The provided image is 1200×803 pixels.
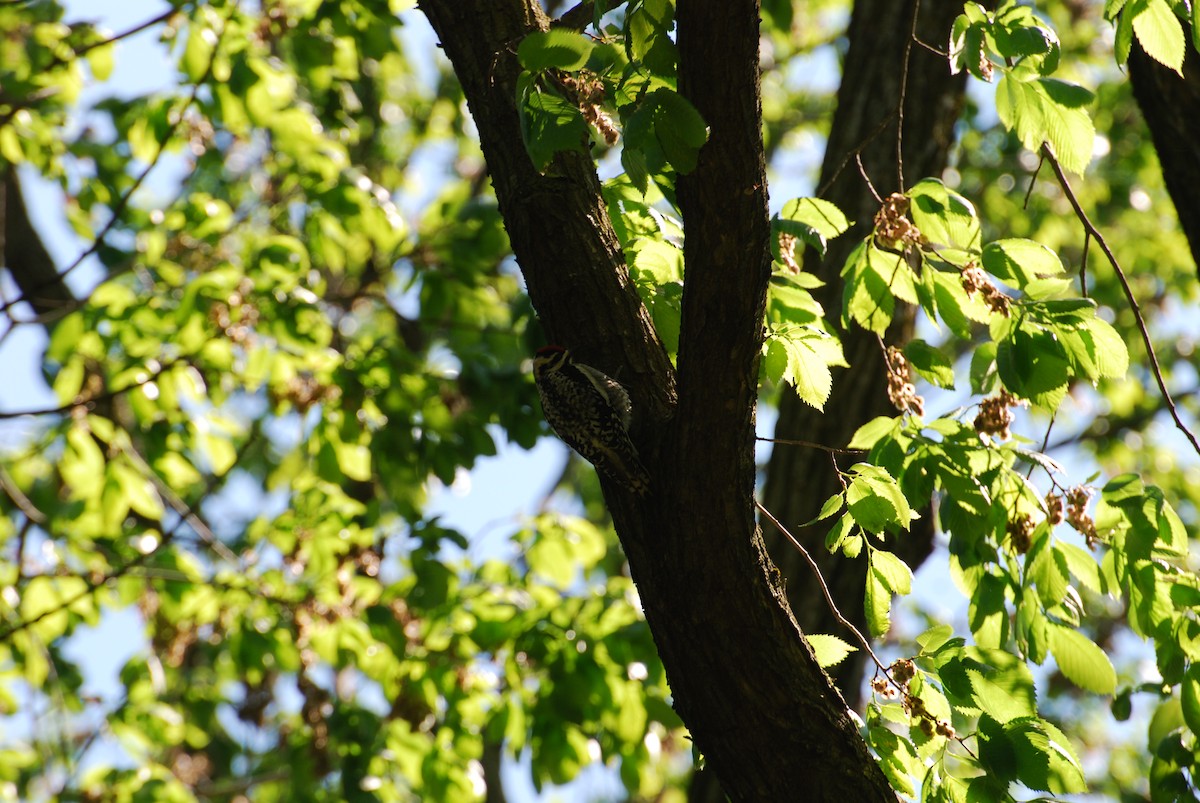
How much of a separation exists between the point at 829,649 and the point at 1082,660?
1.89 ft

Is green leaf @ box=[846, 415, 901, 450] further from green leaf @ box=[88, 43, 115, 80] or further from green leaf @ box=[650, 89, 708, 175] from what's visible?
green leaf @ box=[88, 43, 115, 80]

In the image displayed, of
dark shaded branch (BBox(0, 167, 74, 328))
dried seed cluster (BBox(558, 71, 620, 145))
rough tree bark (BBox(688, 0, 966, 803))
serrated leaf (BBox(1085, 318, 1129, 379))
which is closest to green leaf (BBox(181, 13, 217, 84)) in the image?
dark shaded branch (BBox(0, 167, 74, 328))

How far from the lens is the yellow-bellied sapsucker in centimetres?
223

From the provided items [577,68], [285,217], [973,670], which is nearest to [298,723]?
[285,217]

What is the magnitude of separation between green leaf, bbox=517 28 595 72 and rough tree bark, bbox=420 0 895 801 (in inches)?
7.3

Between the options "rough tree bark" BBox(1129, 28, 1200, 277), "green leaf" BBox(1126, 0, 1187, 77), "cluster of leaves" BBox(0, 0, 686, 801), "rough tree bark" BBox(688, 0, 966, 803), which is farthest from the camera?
"cluster of leaves" BBox(0, 0, 686, 801)

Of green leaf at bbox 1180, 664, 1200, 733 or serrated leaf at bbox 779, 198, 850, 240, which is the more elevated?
serrated leaf at bbox 779, 198, 850, 240

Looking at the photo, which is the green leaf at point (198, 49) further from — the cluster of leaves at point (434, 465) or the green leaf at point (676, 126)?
the green leaf at point (676, 126)

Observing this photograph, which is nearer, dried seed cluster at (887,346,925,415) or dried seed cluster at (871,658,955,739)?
dried seed cluster at (871,658,955,739)

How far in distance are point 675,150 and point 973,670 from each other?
3.77ft

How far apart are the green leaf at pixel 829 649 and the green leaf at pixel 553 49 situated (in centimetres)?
125

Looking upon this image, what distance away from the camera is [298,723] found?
210 inches

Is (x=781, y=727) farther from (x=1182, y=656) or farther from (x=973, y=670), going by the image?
(x=1182, y=656)

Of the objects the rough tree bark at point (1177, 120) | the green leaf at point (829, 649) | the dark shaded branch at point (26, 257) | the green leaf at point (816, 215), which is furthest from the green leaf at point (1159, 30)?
the dark shaded branch at point (26, 257)
